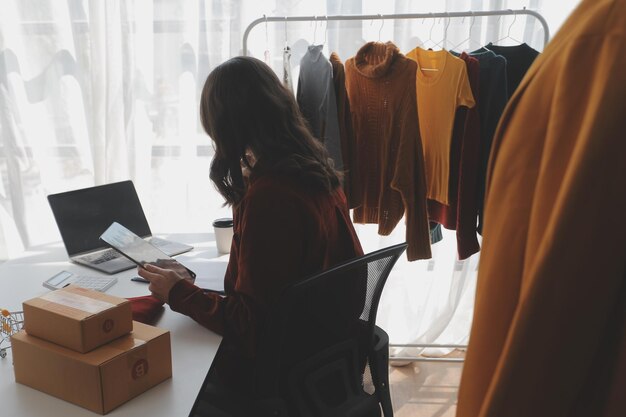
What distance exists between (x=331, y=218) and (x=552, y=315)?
0.82 meters

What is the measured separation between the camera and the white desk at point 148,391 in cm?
94

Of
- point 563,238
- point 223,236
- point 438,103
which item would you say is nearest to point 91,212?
point 223,236

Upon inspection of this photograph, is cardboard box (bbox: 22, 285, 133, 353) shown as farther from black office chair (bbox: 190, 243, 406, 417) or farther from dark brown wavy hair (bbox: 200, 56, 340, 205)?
dark brown wavy hair (bbox: 200, 56, 340, 205)

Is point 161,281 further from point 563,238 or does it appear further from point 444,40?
point 444,40

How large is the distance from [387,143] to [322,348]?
901 millimetres

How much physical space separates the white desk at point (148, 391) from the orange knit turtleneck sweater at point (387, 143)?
0.59 metres

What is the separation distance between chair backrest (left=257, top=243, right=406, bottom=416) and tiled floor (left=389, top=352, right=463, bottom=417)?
1.03 meters

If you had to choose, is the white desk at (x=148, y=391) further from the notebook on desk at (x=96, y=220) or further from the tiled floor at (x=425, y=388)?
the tiled floor at (x=425, y=388)

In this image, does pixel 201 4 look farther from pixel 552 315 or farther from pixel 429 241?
pixel 552 315

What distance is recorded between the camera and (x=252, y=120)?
1.28 m

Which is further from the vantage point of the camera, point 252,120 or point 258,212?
point 252,120

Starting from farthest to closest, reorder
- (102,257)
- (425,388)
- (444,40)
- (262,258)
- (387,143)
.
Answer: (425,388)
(444,40)
(387,143)
(102,257)
(262,258)

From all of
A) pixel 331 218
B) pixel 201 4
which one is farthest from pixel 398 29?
pixel 331 218

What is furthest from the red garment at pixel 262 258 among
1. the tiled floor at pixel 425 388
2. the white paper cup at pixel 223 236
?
the tiled floor at pixel 425 388
